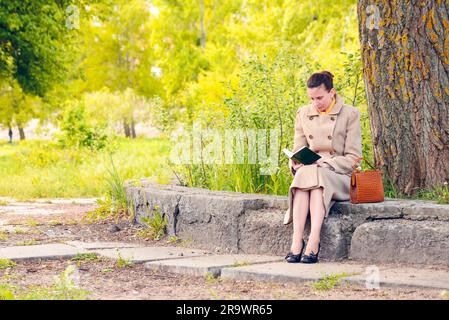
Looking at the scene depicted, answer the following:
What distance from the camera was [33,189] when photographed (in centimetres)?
1224

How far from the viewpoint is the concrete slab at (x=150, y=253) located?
6.44 m

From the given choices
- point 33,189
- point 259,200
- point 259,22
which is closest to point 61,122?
point 33,189

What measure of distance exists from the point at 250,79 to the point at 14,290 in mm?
3656

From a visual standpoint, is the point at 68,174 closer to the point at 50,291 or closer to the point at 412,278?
the point at 50,291

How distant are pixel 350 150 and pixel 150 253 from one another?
181 cm

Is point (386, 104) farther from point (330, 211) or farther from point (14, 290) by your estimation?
point (14, 290)

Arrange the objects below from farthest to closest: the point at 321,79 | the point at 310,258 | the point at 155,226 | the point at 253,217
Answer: the point at 155,226 → the point at 253,217 → the point at 321,79 → the point at 310,258

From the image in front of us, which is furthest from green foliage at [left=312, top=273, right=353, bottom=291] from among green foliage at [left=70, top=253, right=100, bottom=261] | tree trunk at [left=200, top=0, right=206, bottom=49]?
tree trunk at [left=200, top=0, right=206, bottom=49]

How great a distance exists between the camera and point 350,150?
643 cm

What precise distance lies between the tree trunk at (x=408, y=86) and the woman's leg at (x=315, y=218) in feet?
3.07

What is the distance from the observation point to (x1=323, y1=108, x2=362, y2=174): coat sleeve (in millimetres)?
6375

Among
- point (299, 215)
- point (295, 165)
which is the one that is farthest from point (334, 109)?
point (299, 215)

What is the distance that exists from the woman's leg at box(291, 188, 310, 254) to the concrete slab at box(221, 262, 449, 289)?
17 cm

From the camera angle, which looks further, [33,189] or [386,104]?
[33,189]
